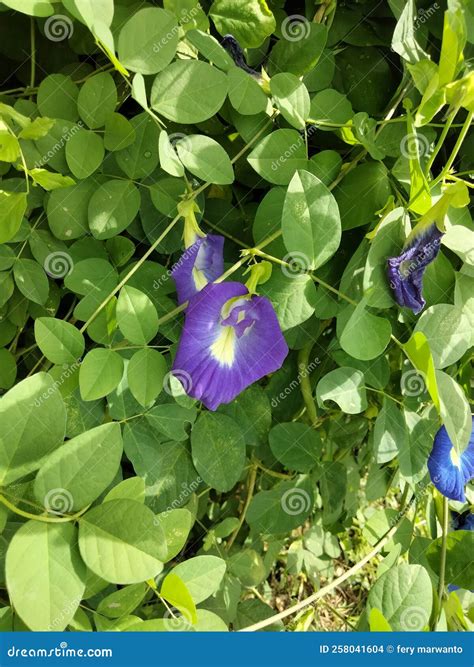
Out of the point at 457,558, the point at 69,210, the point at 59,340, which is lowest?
the point at 457,558

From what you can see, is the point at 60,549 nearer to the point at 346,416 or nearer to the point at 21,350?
the point at 21,350

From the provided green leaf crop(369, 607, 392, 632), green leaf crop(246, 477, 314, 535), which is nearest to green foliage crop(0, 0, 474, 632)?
green leaf crop(369, 607, 392, 632)

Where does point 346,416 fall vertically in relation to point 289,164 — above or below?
below

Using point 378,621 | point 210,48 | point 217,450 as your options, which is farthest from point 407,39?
point 378,621

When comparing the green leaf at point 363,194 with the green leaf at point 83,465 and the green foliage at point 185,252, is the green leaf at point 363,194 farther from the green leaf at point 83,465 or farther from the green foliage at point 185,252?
the green leaf at point 83,465

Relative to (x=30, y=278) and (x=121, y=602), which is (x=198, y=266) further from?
(x=121, y=602)

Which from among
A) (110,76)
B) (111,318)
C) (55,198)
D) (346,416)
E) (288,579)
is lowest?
(288,579)

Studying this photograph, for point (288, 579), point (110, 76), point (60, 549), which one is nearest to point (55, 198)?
point (110, 76)
